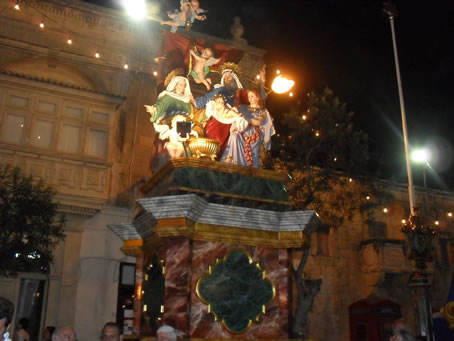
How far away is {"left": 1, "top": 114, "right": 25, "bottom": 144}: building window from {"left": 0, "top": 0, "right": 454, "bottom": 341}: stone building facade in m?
0.04

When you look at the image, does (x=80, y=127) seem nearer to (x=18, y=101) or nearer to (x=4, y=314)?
(x=18, y=101)

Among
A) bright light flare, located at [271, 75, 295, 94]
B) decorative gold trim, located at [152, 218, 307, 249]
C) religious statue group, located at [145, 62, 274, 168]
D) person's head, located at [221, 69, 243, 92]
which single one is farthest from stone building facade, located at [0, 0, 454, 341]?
decorative gold trim, located at [152, 218, 307, 249]

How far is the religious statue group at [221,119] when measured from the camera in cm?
951

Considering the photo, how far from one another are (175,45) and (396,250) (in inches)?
741

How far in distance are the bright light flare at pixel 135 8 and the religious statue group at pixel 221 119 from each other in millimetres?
10433

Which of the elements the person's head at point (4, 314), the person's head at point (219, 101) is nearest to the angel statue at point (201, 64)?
the person's head at point (219, 101)

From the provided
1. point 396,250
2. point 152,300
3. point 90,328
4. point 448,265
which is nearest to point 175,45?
point 152,300

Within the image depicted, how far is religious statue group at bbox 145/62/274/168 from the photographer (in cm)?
951

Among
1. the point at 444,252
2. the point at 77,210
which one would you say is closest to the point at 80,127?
the point at 77,210

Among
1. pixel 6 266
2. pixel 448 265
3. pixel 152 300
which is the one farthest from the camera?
pixel 448 265

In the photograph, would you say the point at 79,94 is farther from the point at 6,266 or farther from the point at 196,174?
the point at 196,174

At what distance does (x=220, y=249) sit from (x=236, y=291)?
71cm

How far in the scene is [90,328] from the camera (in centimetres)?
1805

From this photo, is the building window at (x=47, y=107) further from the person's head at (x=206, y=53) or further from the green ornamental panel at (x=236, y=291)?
the green ornamental panel at (x=236, y=291)
